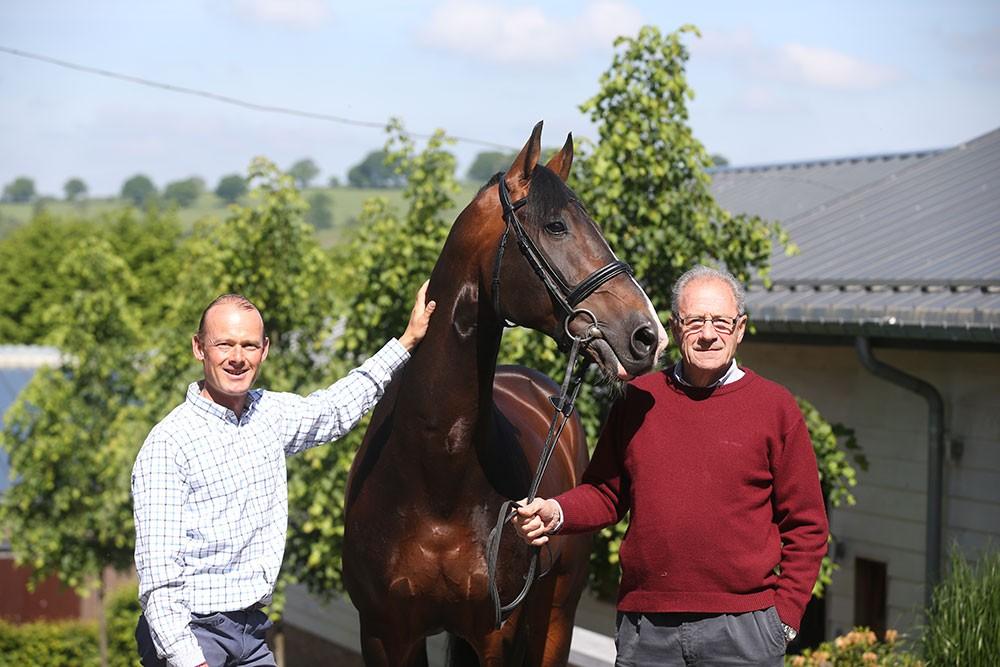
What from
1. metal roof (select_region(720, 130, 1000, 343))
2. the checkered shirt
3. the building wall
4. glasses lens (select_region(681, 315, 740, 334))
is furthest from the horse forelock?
the building wall

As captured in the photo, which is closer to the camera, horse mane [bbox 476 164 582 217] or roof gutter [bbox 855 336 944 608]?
horse mane [bbox 476 164 582 217]

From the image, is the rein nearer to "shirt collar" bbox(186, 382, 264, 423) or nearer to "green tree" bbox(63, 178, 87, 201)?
"shirt collar" bbox(186, 382, 264, 423)

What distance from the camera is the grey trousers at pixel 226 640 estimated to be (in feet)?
9.89

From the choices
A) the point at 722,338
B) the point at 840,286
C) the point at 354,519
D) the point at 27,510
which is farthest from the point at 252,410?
the point at 27,510

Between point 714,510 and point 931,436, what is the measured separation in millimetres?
4927

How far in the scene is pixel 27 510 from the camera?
12.5 meters

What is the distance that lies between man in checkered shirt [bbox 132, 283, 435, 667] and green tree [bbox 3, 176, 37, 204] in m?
114

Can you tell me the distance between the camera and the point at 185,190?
99062 mm

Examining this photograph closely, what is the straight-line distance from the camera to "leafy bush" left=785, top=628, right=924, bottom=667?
5.34m

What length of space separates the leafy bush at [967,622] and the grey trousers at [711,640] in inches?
83.3

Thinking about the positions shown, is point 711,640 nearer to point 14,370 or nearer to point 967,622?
point 967,622

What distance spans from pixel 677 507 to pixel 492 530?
2.57 ft

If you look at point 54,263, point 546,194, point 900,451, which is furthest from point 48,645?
point 54,263

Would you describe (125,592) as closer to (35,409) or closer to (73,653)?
(73,653)
